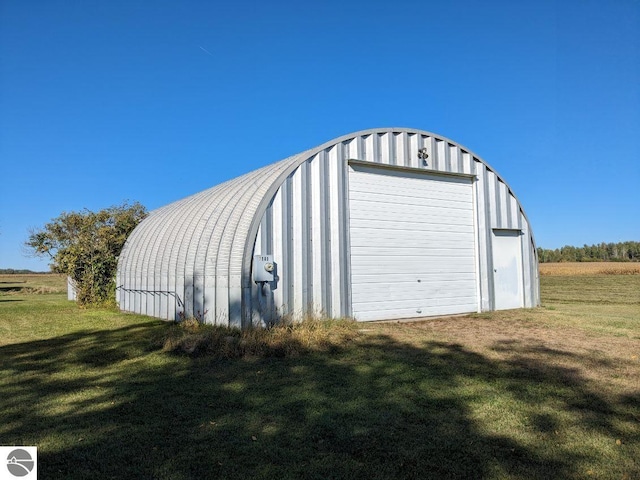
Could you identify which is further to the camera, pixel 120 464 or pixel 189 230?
pixel 189 230

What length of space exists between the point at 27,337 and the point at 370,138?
1061cm

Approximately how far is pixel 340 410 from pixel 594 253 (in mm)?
112125

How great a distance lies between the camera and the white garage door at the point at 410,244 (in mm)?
12523

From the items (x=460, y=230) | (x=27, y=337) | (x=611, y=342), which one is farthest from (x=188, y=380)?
(x=460, y=230)

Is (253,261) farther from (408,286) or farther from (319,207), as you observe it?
(408,286)

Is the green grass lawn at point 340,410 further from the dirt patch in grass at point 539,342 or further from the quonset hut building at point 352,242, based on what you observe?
the quonset hut building at point 352,242

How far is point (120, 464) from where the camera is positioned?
3.87 meters

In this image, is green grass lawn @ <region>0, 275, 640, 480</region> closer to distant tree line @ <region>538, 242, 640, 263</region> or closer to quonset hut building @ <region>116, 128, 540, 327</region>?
quonset hut building @ <region>116, 128, 540, 327</region>

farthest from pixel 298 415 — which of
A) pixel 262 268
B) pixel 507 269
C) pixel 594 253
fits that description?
pixel 594 253
